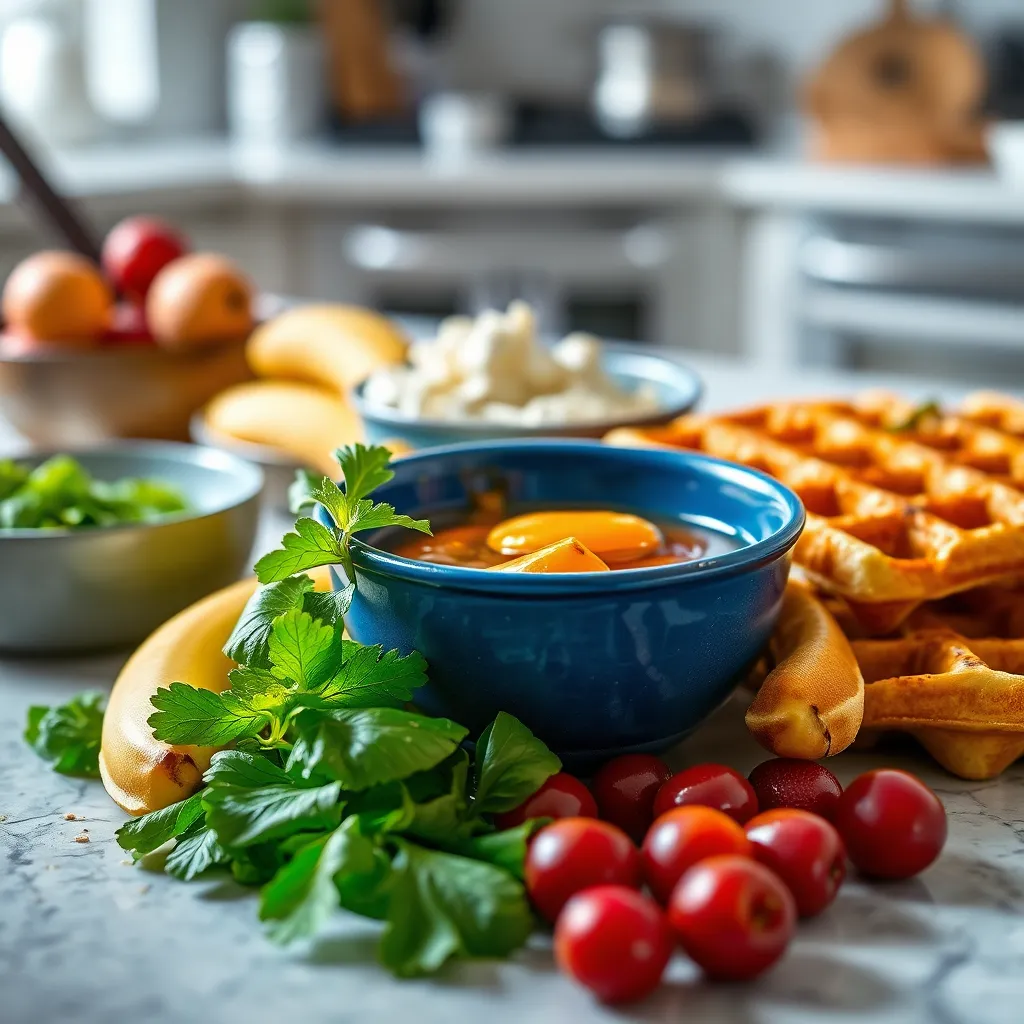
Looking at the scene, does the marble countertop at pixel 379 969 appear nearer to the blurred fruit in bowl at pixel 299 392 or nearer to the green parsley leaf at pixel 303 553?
the green parsley leaf at pixel 303 553

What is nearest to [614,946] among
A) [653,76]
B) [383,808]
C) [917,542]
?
[383,808]

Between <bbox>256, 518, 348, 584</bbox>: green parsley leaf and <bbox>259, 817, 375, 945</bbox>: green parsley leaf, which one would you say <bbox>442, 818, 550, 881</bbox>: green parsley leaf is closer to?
<bbox>259, 817, 375, 945</bbox>: green parsley leaf

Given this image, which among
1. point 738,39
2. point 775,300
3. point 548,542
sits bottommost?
point 775,300

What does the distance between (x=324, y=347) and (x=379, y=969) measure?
3.27 feet

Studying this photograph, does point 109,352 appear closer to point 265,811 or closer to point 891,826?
point 265,811

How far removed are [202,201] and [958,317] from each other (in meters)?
2.05

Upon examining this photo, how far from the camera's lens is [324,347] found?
1546 millimetres

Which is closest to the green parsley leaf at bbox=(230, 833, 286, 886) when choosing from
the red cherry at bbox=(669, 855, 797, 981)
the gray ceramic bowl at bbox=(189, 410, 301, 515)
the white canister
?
the red cherry at bbox=(669, 855, 797, 981)

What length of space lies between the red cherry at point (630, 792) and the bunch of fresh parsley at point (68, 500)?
1.57 ft

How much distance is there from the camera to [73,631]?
40.7 inches

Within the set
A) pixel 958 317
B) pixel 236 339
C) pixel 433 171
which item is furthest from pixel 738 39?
pixel 236 339

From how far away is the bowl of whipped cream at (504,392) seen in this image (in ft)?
3.91

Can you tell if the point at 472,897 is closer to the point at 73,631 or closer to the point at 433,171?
the point at 73,631

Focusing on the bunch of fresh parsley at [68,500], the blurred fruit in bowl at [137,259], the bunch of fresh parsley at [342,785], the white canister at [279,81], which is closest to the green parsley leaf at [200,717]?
the bunch of fresh parsley at [342,785]
